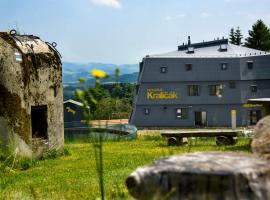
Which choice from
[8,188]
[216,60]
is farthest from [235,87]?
[8,188]

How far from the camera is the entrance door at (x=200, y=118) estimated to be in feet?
192

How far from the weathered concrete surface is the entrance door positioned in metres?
54.2

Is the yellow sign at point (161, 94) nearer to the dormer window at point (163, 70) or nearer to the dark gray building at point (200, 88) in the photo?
the dark gray building at point (200, 88)

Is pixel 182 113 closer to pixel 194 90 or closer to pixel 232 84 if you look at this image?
pixel 194 90

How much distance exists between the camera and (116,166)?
13.6m

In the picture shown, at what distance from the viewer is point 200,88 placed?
2271 inches

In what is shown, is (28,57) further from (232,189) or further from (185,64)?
(185,64)

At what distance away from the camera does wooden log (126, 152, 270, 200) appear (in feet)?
10.5

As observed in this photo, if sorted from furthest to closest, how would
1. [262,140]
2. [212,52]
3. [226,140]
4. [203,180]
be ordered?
1. [212,52]
2. [226,140]
3. [262,140]
4. [203,180]

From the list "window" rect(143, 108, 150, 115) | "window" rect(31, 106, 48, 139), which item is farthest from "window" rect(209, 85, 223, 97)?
"window" rect(31, 106, 48, 139)

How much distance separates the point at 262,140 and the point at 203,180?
1.21 metres

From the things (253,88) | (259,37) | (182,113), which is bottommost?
(182,113)

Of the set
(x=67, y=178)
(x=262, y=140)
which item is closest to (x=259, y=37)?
(x=67, y=178)

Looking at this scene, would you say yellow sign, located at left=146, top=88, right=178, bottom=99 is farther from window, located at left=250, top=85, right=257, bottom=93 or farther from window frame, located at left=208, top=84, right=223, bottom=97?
window, located at left=250, top=85, right=257, bottom=93
